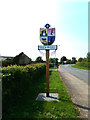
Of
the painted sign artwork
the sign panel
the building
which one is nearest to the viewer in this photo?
the sign panel

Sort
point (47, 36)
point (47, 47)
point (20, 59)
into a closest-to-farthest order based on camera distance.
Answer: point (47, 47) < point (47, 36) < point (20, 59)

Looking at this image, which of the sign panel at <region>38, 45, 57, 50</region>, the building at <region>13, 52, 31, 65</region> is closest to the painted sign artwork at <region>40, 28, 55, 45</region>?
the sign panel at <region>38, 45, 57, 50</region>

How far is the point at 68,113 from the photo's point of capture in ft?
12.0

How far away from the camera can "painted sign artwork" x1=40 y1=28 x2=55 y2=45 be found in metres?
5.64

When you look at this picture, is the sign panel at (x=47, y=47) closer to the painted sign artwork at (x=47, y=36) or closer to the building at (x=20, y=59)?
the painted sign artwork at (x=47, y=36)

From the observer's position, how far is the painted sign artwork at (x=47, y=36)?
5.64 m

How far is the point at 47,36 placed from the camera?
5.68m

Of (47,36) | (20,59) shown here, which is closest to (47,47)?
(47,36)

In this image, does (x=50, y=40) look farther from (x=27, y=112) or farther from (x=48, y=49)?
(x=27, y=112)

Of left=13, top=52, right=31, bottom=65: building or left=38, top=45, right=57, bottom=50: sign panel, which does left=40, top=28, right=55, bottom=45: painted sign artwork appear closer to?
left=38, top=45, right=57, bottom=50: sign panel

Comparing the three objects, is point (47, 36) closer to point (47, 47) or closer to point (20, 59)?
point (47, 47)

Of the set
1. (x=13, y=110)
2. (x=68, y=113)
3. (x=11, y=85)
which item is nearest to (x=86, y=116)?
(x=68, y=113)

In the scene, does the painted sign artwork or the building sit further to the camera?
the building

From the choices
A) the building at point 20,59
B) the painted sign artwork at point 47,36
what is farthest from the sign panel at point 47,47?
the building at point 20,59
